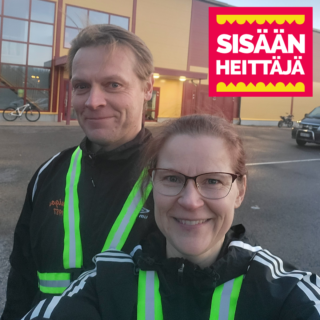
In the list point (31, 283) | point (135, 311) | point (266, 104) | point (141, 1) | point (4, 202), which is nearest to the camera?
point (135, 311)

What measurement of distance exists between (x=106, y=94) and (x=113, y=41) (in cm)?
24

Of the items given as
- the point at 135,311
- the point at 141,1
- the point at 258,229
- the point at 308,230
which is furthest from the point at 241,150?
the point at 141,1

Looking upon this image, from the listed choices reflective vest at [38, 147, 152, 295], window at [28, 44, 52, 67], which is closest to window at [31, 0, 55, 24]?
window at [28, 44, 52, 67]

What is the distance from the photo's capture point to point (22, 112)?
20109 mm

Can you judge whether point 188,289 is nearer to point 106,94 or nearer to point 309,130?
point 106,94

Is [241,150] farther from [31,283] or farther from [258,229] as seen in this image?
[258,229]

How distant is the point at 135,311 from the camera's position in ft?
4.10

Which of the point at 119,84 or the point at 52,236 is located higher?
the point at 119,84

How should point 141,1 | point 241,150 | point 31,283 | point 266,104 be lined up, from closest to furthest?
1. point 241,150
2. point 31,283
3. point 141,1
4. point 266,104

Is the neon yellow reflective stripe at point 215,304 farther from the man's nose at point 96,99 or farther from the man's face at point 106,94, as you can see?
the man's nose at point 96,99

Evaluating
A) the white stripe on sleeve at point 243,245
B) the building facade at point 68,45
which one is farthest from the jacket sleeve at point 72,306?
the building facade at point 68,45

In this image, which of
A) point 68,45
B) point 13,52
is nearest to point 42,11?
point 13,52

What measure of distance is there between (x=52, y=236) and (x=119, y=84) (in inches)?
29.7

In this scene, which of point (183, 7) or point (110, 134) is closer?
point (110, 134)
